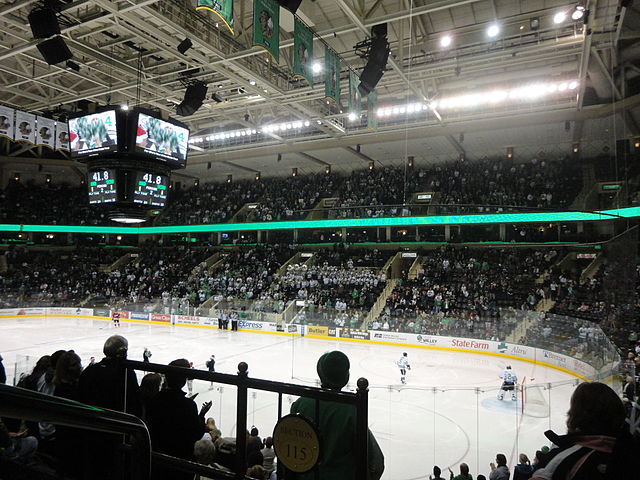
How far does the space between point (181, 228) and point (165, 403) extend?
118ft

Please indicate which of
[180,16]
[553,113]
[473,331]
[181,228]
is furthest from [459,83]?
[181,228]

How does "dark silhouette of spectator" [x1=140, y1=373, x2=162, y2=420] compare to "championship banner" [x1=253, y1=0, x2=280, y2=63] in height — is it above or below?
below

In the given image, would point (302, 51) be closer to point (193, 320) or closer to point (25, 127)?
point (25, 127)

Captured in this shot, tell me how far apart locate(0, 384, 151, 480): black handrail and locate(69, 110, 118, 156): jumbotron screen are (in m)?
7.55

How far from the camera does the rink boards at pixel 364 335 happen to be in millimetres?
13805

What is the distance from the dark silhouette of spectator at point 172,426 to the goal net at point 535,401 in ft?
28.0

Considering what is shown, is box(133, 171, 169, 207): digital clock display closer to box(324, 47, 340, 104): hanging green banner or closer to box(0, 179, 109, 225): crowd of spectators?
box(324, 47, 340, 104): hanging green banner

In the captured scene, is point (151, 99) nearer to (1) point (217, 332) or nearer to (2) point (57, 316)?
(1) point (217, 332)

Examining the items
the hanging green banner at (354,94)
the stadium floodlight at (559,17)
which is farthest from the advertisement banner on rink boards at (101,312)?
the stadium floodlight at (559,17)

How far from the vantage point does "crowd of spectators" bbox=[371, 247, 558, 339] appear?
16.3 meters

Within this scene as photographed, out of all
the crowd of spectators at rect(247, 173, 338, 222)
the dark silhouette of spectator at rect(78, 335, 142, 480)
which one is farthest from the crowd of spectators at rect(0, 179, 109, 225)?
the dark silhouette of spectator at rect(78, 335, 142, 480)

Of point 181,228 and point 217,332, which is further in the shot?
point 181,228

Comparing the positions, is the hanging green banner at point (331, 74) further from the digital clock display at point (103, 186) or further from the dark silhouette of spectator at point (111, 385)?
the dark silhouette of spectator at point (111, 385)

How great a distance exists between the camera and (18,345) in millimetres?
18516
